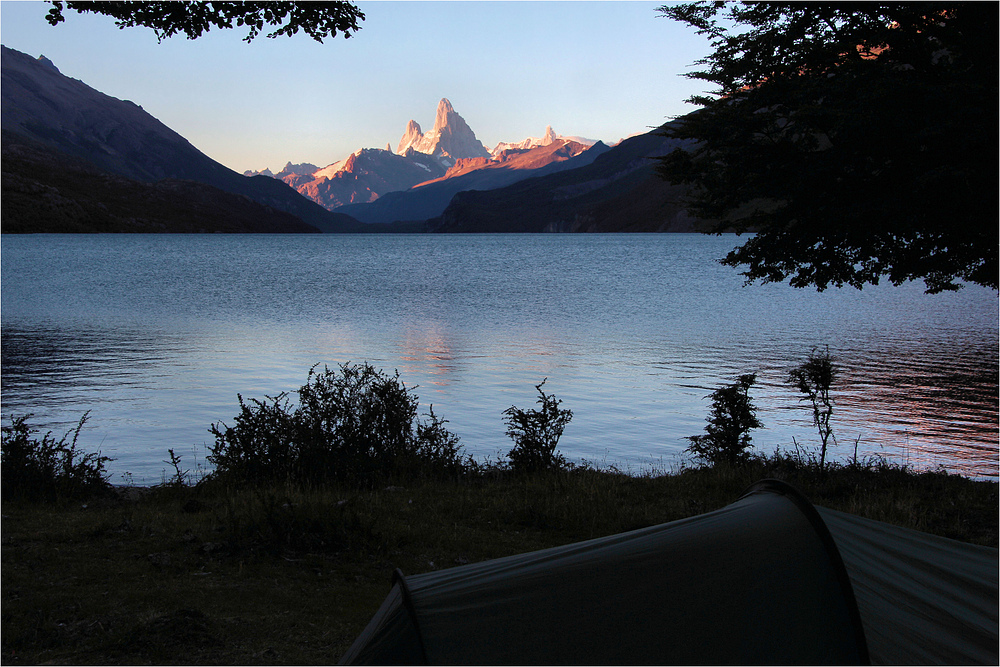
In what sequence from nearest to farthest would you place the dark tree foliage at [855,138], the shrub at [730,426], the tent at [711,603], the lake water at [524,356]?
the tent at [711,603] → the dark tree foliage at [855,138] → the shrub at [730,426] → the lake water at [524,356]

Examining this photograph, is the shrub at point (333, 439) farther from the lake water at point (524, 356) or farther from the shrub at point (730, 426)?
the shrub at point (730, 426)

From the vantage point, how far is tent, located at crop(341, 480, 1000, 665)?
161 inches

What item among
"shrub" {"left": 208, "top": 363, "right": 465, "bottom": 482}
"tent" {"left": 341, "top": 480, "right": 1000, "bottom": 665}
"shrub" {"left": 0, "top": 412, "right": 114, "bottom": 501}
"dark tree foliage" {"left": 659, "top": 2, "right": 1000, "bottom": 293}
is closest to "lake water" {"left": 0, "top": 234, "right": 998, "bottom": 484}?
"shrub" {"left": 0, "top": 412, "right": 114, "bottom": 501}

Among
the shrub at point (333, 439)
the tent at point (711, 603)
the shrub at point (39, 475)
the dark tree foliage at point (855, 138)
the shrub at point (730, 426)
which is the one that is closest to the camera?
the tent at point (711, 603)

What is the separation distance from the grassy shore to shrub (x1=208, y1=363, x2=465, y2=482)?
576 mm

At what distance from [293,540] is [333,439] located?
403 centimetres

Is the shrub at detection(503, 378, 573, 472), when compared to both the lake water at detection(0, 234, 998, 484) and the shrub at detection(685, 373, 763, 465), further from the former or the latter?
the shrub at detection(685, 373, 763, 465)

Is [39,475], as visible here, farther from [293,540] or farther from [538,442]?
[538,442]

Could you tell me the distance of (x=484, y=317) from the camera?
48312 mm

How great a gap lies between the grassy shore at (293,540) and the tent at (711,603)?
2.52 m

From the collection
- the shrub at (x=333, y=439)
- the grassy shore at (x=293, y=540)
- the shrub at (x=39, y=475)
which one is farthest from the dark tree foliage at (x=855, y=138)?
the shrub at (x=39, y=475)

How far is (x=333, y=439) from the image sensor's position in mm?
13117

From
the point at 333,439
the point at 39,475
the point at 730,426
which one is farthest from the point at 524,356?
the point at 39,475

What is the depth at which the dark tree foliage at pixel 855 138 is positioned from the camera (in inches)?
403
